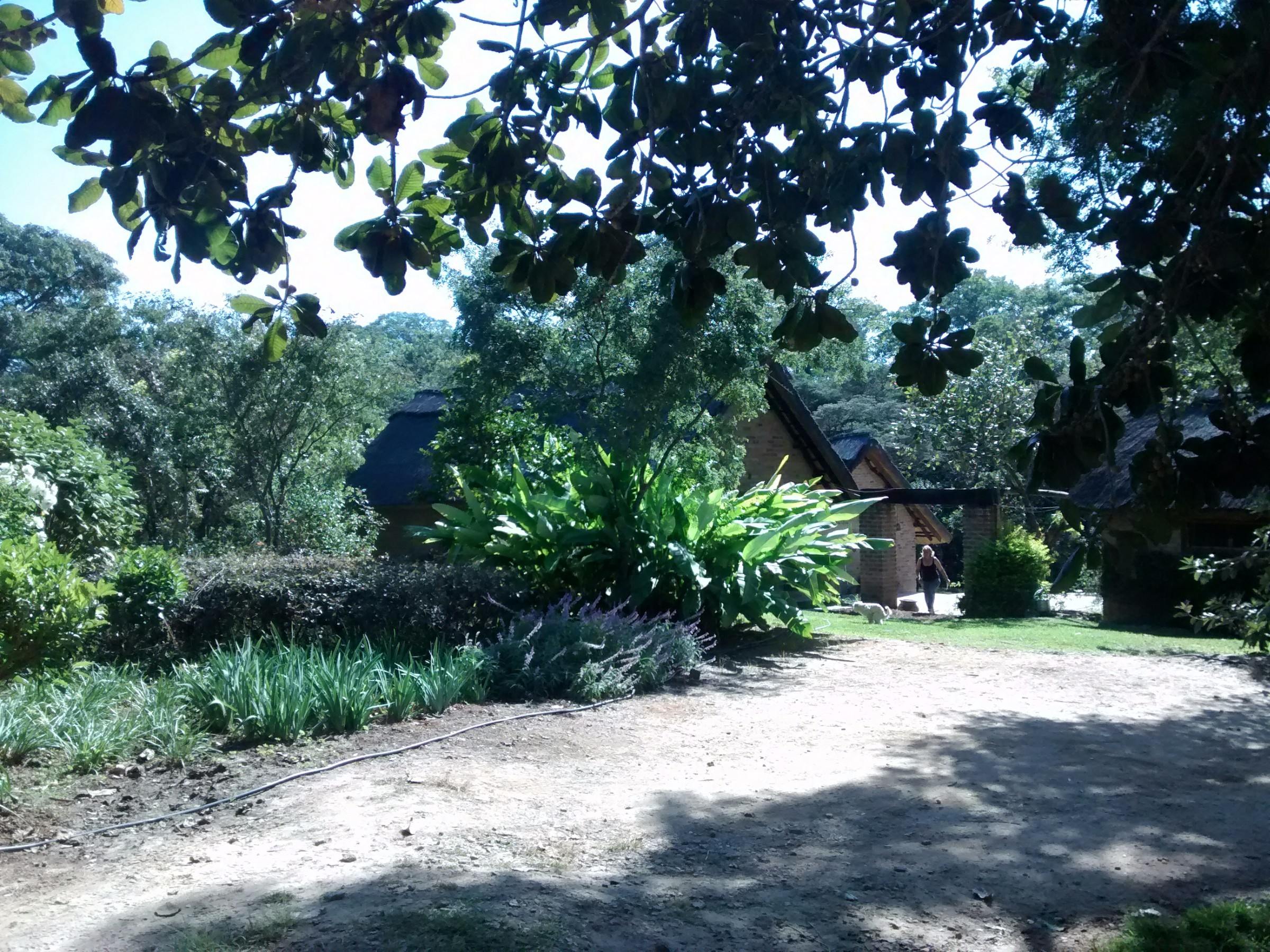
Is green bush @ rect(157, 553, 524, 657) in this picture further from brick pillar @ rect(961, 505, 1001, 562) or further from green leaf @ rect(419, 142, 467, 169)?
brick pillar @ rect(961, 505, 1001, 562)

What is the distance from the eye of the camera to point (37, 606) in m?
6.89

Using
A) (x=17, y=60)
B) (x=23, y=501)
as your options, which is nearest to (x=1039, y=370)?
(x=17, y=60)

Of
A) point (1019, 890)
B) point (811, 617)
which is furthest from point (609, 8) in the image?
point (811, 617)

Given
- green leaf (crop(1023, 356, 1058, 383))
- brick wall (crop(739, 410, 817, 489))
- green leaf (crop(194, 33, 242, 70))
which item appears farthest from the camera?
brick wall (crop(739, 410, 817, 489))

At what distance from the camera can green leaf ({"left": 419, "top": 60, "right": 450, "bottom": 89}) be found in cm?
471

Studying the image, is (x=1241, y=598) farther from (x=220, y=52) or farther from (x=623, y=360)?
(x=220, y=52)

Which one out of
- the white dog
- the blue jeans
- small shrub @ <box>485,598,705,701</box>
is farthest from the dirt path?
the blue jeans

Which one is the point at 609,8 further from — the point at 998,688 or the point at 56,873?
the point at 998,688

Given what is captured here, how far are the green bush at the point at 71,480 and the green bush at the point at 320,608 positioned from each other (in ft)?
5.20

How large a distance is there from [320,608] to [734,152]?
5911 millimetres

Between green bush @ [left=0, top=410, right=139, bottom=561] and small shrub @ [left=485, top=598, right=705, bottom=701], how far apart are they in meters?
4.32

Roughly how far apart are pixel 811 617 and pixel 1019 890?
10799 millimetres

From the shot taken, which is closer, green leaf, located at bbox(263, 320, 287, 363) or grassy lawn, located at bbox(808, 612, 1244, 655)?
green leaf, located at bbox(263, 320, 287, 363)

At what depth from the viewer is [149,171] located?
3631mm
